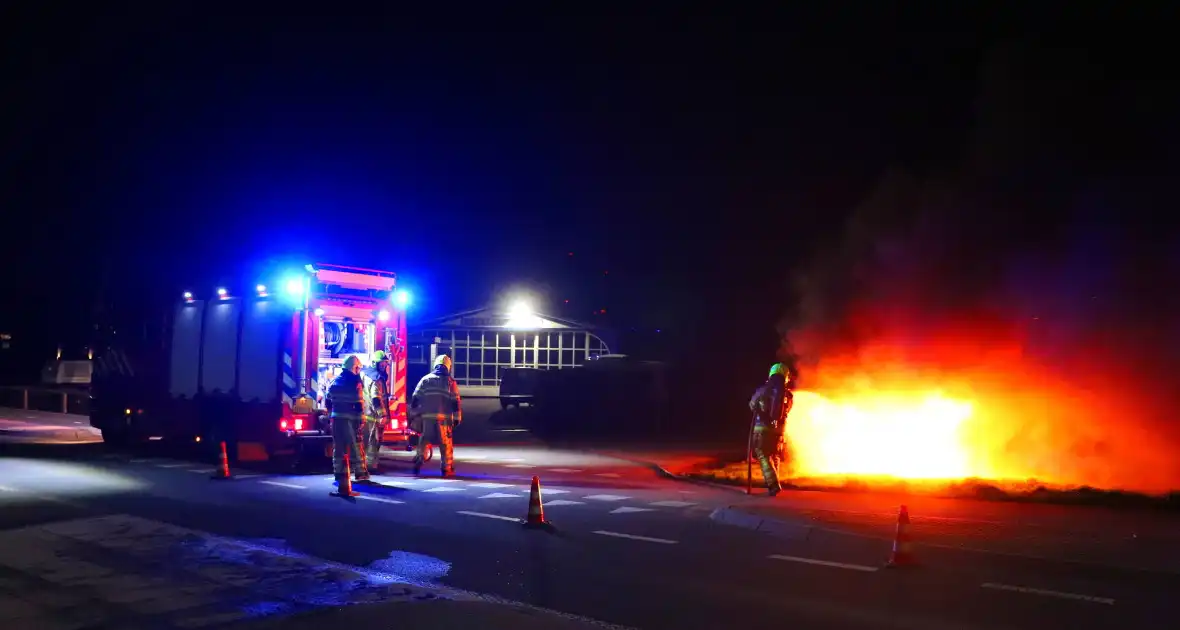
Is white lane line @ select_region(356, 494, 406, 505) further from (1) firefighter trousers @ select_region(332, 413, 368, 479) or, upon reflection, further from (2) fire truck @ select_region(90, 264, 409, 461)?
(2) fire truck @ select_region(90, 264, 409, 461)

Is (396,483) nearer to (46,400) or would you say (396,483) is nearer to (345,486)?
(345,486)

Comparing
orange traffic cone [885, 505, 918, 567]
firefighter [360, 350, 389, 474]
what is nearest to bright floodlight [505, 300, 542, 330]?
firefighter [360, 350, 389, 474]

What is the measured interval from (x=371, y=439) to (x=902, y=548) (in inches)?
356

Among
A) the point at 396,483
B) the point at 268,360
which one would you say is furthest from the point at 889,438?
the point at 268,360

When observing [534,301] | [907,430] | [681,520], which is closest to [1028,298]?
[907,430]

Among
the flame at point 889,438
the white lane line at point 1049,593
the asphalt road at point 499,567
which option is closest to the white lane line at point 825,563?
the asphalt road at point 499,567

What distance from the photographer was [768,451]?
13.5 m

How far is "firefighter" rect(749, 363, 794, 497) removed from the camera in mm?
13359

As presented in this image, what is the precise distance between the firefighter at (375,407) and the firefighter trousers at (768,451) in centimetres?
536

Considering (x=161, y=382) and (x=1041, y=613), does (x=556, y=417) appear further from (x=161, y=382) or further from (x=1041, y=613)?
(x=1041, y=613)

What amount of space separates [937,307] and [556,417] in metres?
13.5

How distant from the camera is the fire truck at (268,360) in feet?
53.0

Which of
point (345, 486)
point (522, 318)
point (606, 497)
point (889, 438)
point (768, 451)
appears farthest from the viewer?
point (522, 318)

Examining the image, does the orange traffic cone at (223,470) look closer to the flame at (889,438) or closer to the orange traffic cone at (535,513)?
the orange traffic cone at (535,513)
